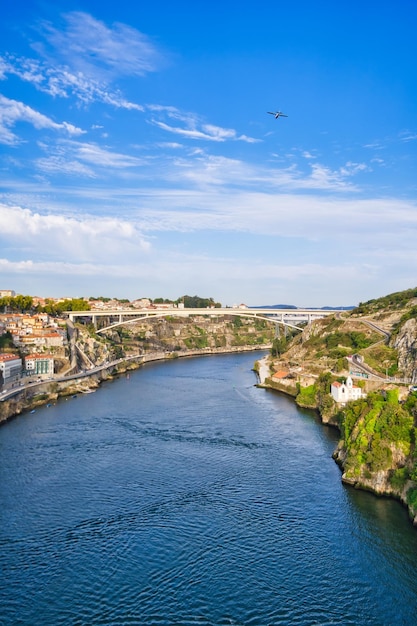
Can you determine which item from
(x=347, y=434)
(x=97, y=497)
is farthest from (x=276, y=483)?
(x=97, y=497)

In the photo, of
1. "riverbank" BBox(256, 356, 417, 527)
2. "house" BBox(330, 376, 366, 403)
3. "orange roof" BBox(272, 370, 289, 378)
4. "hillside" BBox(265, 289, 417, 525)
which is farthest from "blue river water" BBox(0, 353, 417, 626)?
"orange roof" BBox(272, 370, 289, 378)

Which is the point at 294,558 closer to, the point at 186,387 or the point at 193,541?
the point at 193,541

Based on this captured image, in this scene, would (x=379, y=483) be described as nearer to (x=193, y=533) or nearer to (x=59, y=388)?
(x=193, y=533)

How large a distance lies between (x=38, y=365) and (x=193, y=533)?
25.0 m

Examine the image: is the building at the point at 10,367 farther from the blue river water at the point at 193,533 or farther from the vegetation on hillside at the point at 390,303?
the vegetation on hillside at the point at 390,303

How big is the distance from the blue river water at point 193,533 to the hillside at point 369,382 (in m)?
0.89

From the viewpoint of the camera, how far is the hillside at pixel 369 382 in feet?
57.4

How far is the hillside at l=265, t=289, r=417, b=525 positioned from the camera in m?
17.5

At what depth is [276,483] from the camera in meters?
18.6

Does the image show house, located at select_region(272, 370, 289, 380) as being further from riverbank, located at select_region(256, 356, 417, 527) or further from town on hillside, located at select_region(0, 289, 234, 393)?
riverbank, located at select_region(256, 356, 417, 527)

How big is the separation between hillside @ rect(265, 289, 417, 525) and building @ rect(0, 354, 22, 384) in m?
17.3

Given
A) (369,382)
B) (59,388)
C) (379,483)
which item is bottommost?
(379,483)

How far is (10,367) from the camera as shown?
33.6 m

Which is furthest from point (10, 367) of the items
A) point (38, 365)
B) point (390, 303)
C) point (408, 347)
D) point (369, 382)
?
point (390, 303)
